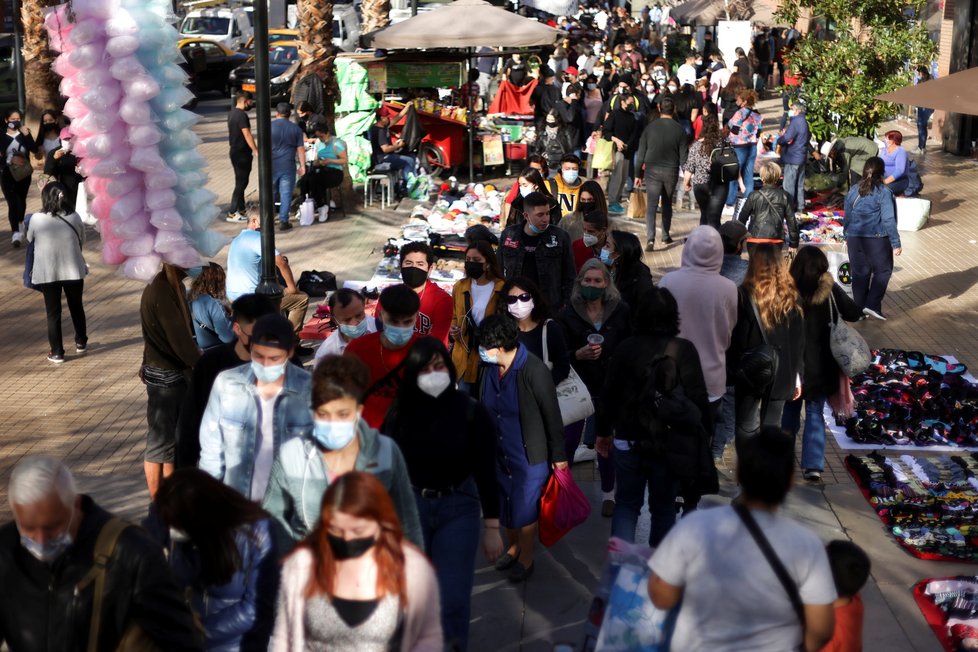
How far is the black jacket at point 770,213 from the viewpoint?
12.6 metres

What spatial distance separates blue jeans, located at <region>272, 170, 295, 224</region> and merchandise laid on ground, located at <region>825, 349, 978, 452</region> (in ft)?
28.3

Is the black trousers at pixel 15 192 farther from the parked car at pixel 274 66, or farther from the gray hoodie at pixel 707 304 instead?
the parked car at pixel 274 66

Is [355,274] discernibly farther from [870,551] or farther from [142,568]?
[142,568]

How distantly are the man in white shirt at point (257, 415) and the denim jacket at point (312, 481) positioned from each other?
53cm

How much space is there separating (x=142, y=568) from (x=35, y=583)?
1.18ft

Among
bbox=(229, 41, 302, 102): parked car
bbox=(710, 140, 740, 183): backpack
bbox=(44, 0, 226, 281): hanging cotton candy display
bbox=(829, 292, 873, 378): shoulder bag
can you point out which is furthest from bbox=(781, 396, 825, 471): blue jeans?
bbox=(229, 41, 302, 102): parked car

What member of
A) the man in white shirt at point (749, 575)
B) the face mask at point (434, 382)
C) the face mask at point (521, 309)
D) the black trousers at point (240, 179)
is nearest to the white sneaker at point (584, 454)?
the face mask at point (521, 309)

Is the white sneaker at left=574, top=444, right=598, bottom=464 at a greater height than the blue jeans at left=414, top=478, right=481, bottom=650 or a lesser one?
lesser

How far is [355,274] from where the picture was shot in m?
14.7

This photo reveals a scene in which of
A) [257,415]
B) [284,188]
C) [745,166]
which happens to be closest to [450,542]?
[257,415]

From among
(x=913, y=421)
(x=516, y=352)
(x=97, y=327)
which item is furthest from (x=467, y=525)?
(x=97, y=327)

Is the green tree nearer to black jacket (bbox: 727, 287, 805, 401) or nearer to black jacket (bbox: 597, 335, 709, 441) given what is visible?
black jacket (bbox: 727, 287, 805, 401)

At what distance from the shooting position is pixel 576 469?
8938 millimetres

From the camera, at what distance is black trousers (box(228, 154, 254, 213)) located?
17.4 metres
